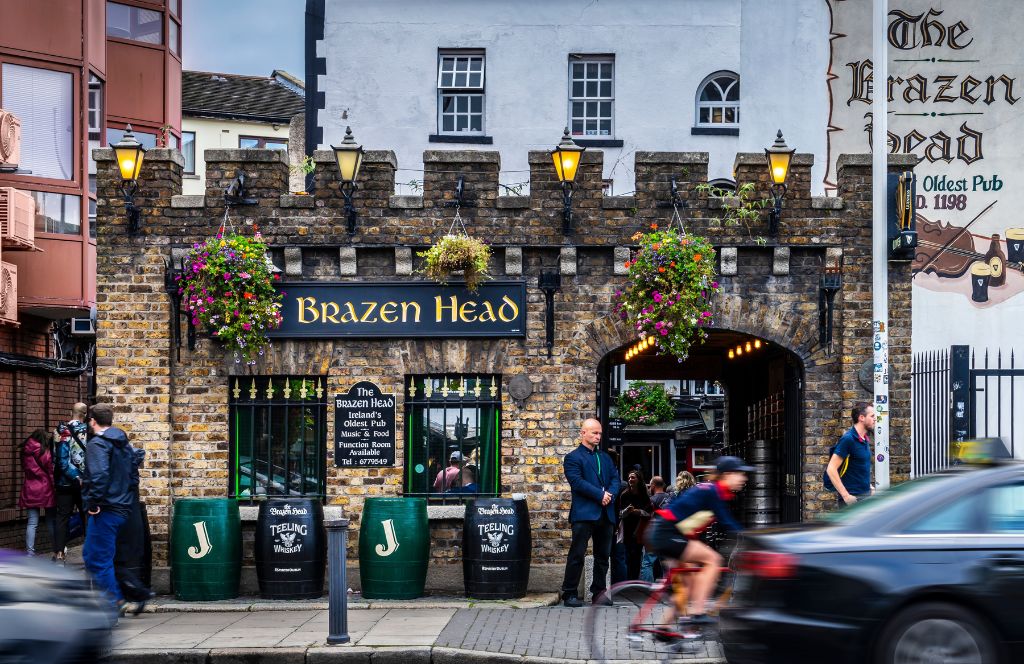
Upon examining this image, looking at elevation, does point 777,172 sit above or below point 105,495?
above

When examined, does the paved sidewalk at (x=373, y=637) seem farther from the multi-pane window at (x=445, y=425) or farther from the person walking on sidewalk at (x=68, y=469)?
the person walking on sidewalk at (x=68, y=469)

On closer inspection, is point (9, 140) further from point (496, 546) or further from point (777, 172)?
point (777, 172)

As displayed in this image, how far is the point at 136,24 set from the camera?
1082 inches

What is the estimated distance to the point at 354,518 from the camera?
1352cm

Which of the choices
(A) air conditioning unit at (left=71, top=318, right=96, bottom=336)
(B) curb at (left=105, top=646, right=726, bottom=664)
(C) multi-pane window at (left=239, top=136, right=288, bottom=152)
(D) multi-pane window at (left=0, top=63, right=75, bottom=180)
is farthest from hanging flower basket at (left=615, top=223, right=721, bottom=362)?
(C) multi-pane window at (left=239, top=136, right=288, bottom=152)

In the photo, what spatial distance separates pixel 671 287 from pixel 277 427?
439 cm

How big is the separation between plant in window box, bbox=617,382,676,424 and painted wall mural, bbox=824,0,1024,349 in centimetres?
1694

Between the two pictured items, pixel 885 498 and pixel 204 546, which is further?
pixel 204 546

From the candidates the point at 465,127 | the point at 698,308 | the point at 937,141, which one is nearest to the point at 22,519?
the point at 465,127

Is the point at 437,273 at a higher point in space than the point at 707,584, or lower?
higher

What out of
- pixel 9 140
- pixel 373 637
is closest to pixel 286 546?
pixel 373 637

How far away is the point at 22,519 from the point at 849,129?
47.5 feet

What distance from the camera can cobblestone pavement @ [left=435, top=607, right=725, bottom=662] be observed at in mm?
9688

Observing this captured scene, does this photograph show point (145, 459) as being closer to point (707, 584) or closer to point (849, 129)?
point (707, 584)
